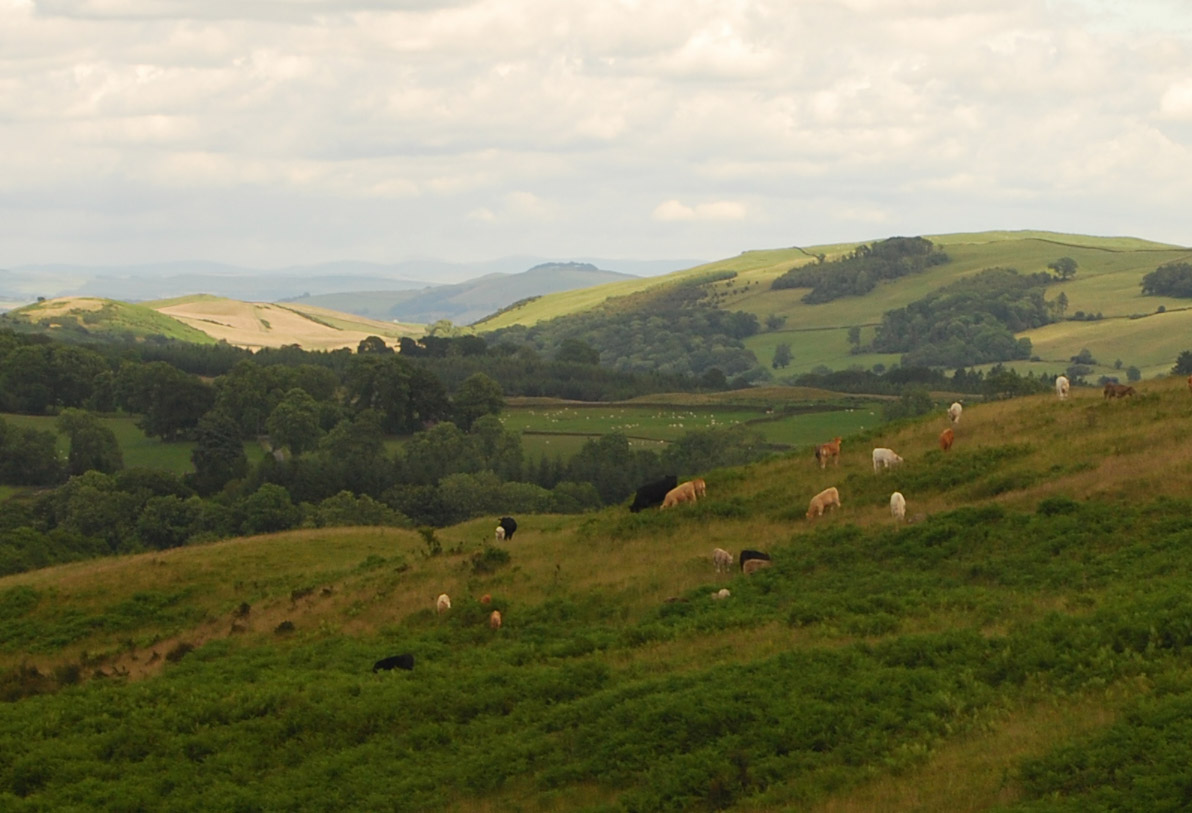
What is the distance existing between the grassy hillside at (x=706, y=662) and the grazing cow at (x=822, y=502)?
18.2 inches

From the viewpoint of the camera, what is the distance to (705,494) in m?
39.5

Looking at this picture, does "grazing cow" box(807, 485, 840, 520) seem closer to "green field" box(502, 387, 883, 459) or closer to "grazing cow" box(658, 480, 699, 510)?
"grazing cow" box(658, 480, 699, 510)

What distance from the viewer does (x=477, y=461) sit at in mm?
119688

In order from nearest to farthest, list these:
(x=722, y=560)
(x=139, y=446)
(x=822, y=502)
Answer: (x=722, y=560) < (x=822, y=502) < (x=139, y=446)

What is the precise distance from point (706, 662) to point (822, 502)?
11.8 m

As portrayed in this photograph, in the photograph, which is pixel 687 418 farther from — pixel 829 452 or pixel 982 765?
pixel 982 765

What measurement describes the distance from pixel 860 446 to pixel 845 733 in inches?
940

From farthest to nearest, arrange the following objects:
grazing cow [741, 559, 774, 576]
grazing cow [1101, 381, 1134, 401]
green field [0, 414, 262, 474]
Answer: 1. green field [0, 414, 262, 474]
2. grazing cow [1101, 381, 1134, 401]
3. grazing cow [741, 559, 774, 576]

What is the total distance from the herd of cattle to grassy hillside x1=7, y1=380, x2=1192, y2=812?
1.48 ft

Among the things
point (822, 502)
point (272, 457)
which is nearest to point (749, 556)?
point (822, 502)

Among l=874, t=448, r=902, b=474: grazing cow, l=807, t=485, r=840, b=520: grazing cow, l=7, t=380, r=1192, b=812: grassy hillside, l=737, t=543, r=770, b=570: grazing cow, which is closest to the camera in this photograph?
l=7, t=380, r=1192, b=812: grassy hillside

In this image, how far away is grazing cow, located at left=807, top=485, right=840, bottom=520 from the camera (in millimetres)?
33719

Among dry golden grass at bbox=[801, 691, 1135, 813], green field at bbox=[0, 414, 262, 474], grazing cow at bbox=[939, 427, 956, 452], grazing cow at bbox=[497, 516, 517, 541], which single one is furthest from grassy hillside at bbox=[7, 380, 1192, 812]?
green field at bbox=[0, 414, 262, 474]

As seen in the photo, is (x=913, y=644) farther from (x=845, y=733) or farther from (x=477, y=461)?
(x=477, y=461)
